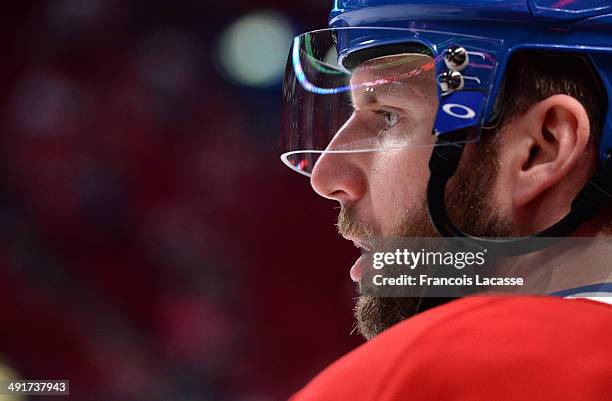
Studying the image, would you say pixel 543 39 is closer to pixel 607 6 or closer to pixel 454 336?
pixel 607 6

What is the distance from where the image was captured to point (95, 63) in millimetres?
2678

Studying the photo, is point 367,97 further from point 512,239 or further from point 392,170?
point 512,239

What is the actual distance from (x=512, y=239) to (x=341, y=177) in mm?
260

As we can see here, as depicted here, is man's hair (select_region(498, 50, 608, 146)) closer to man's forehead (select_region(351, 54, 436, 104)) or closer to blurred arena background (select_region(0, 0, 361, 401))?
Result: man's forehead (select_region(351, 54, 436, 104))

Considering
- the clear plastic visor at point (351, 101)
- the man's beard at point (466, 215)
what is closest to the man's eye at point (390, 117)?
the clear plastic visor at point (351, 101)

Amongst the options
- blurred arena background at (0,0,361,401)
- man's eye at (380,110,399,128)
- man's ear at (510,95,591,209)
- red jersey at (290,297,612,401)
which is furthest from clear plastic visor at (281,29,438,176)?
blurred arena background at (0,0,361,401)

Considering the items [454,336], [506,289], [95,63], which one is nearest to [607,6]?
[506,289]

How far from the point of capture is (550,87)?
3.74ft

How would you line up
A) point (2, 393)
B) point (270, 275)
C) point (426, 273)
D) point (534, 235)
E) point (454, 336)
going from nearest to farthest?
1. point (454, 336)
2. point (534, 235)
3. point (426, 273)
4. point (2, 393)
5. point (270, 275)

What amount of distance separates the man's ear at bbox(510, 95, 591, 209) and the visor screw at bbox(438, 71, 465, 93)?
0.29 ft

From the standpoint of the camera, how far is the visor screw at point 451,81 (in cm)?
119

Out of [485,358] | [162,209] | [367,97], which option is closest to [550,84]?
[367,97]

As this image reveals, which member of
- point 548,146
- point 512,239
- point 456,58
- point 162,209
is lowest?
point 162,209

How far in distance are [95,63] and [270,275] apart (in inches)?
30.2
